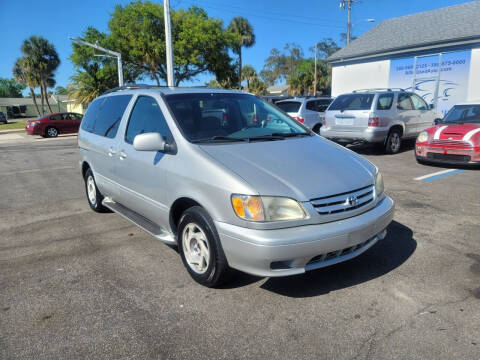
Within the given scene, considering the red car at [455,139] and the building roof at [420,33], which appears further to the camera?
the building roof at [420,33]

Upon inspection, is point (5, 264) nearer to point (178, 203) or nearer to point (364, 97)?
point (178, 203)

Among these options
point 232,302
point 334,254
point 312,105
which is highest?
point 312,105

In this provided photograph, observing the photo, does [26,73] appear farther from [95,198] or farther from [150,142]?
[150,142]

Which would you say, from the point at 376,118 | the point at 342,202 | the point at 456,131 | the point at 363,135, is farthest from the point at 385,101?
the point at 342,202

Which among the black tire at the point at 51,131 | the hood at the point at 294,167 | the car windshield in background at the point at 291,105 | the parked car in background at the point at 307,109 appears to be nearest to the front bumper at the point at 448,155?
the parked car in background at the point at 307,109

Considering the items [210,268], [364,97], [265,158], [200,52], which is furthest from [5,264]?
[200,52]

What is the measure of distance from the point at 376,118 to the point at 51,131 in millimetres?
19256

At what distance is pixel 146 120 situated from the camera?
12.8 ft

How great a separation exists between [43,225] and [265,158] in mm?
3484

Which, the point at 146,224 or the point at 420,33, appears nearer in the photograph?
the point at 146,224

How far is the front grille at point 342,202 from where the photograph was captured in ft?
9.10

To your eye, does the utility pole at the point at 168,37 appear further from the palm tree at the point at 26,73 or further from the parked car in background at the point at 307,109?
the palm tree at the point at 26,73

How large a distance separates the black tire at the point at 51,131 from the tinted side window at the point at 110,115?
62.7 feet

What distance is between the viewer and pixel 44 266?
3.69 metres
